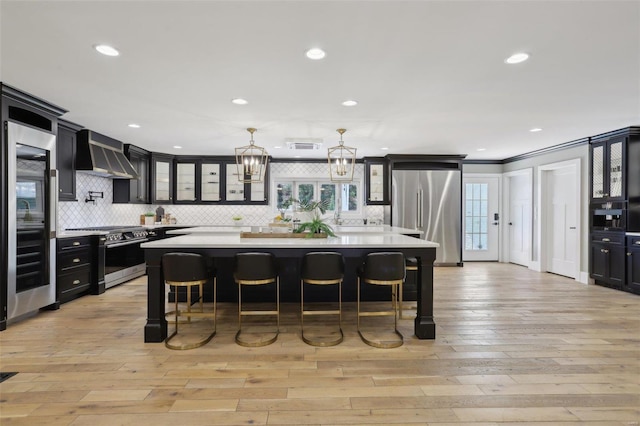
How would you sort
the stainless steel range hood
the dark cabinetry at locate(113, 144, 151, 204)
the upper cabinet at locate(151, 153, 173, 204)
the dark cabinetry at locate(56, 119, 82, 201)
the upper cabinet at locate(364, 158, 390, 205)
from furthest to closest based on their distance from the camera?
1. the upper cabinet at locate(364, 158, 390, 205)
2. the upper cabinet at locate(151, 153, 173, 204)
3. the dark cabinetry at locate(113, 144, 151, 204)
4. the stainless steel range hood
5. the dark cabinetry at locate(56, 119, 82, 201)

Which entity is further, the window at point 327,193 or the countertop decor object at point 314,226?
the window at point 327,193

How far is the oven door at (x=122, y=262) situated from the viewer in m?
5.21

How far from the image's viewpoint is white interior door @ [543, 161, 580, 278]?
20.4ft

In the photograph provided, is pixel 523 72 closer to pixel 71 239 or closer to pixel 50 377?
pixel 50 377

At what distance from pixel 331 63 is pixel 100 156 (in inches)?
168

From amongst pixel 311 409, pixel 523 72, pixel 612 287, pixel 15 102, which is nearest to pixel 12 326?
pixel 15 102

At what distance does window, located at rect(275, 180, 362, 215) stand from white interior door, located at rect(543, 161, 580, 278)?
12.5 ft

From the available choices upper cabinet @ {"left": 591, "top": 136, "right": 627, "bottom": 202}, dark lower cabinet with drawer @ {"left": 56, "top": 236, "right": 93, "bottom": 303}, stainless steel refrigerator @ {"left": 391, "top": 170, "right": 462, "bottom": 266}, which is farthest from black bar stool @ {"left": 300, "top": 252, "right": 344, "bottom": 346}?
upper cabinet @ {"left": 591, "top": 136, "right": 627, "bottom": 202}

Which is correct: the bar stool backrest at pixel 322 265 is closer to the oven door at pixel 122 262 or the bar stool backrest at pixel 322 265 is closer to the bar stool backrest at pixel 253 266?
the bar stool backrest at pixel 253 266

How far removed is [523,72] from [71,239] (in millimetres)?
5421

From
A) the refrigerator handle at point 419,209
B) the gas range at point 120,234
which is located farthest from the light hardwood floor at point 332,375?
the refrigerator handle at point 419,209

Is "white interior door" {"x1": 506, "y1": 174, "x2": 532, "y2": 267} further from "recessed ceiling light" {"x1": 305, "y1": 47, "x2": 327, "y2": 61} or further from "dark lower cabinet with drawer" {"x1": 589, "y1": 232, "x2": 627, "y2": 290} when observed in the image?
"recessed ceiling light" {"x1": 305, "y1": 47, "x2": 327, "y2": 61}

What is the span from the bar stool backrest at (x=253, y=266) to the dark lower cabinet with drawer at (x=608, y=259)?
212 inches

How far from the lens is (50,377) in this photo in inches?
98.3
